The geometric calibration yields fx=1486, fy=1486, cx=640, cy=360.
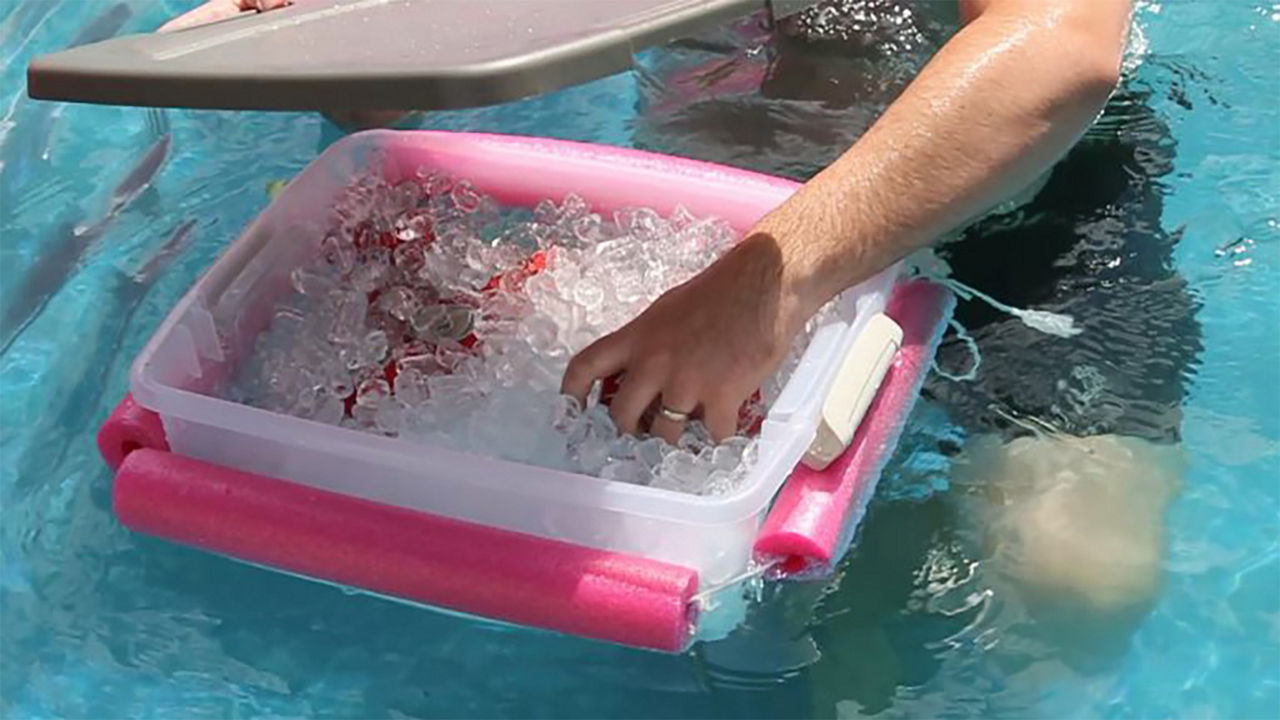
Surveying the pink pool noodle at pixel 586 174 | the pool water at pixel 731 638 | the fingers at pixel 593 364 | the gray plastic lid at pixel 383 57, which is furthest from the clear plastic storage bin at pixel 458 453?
the gray plastic lid at pixel 383 57

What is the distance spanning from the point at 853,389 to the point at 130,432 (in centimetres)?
71

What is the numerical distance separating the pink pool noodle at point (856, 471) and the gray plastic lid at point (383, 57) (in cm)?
42

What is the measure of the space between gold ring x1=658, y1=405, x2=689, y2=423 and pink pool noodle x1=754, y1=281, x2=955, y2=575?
0.11 m

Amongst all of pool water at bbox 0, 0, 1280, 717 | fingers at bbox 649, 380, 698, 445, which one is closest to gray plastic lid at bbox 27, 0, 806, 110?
fingers at bbox 649, 380, 698, 445

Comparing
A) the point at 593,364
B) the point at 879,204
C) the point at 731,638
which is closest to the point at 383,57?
the point at 593,364

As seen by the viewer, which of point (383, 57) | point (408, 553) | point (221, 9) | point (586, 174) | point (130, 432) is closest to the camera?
point (383, 57)

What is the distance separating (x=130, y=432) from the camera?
1.46m

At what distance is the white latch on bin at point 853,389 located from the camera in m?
1.35

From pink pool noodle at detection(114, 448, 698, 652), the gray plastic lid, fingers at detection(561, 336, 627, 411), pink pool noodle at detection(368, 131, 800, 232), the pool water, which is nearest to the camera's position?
the gray plastic lid

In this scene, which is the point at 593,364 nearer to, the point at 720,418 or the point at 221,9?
the point at 720,418

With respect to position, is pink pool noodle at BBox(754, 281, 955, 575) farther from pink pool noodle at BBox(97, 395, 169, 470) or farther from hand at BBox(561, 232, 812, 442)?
pink pool noodle at BBox(97, 395, 169, 470)

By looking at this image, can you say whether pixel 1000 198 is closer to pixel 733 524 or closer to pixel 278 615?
pixel 733 524

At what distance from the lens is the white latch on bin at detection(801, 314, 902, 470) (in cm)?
135

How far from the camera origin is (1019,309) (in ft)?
5.79
